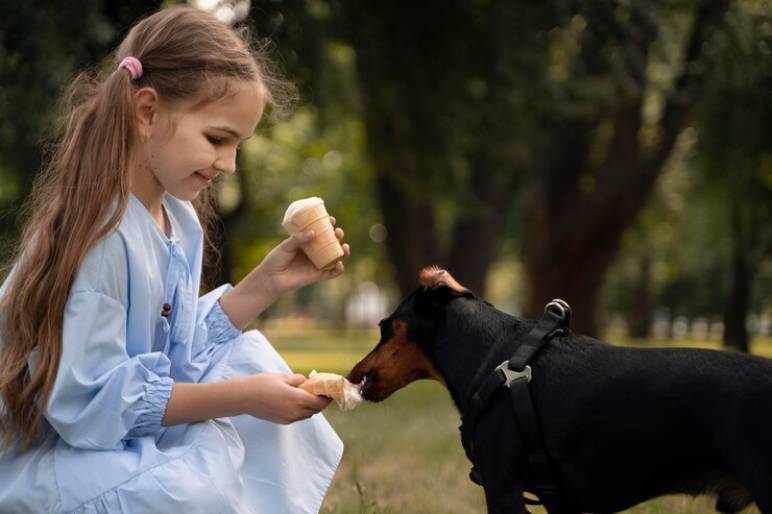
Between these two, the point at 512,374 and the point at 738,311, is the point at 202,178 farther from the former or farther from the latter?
the point at 738,311

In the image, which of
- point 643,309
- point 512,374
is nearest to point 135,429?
point 512,374

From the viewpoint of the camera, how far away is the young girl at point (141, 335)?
294cm

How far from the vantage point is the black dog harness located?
132 inches

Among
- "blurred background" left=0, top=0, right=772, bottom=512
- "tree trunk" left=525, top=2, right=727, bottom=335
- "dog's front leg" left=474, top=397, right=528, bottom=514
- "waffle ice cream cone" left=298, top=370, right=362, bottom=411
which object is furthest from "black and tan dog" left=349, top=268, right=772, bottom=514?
"tree trunk" left=525, top=2, right=727, bottom=335

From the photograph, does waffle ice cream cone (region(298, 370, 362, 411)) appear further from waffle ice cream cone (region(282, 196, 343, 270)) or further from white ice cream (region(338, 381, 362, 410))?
waffle ice cream cone (region(282, 196, 343, 270))

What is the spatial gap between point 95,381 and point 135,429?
0.67 ft

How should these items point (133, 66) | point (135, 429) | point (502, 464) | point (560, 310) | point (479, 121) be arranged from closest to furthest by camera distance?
point (135, 429) < point (133, 66) < point (502, 464) < point (560, 310) < point (479, 121)

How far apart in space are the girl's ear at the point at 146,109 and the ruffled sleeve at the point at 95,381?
0.54m

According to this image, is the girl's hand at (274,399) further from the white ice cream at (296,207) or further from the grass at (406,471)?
the grass at (406,471)

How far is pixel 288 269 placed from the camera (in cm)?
368

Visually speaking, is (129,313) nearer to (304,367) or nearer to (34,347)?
(34,347)

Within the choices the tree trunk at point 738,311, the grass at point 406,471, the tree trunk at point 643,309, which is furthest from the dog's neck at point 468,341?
the tree trunk at point 643,309

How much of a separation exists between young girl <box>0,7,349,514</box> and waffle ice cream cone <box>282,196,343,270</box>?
54 mm

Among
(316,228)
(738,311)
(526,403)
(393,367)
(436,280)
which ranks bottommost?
(738,311)
